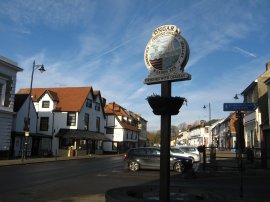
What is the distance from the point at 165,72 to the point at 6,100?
30916 mm

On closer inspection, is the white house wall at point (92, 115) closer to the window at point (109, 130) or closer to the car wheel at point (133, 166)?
the window at point (109, 130)

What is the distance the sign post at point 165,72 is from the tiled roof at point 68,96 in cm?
4355

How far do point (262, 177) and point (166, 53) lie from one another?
45.9 feet

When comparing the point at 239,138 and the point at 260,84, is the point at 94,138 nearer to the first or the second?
the point at 260,84

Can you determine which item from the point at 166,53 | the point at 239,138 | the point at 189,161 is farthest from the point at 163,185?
the point at 189,161

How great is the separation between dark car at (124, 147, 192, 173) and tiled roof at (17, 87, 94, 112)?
1116 inches

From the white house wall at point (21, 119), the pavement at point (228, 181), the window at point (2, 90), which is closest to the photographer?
the pavement at point (228, 181)

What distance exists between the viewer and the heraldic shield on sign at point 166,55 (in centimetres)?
845

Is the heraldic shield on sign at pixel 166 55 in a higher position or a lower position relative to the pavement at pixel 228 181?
higher

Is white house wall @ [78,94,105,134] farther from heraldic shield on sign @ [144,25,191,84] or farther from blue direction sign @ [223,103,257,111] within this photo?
heraldic shield on sign @ [144,25,191,84]

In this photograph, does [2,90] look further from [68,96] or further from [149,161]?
[68,96]

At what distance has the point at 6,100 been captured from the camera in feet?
119

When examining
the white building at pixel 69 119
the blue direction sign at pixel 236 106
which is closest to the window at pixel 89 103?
the white building at pixel 69 119

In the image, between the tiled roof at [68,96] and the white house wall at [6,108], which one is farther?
the tiled roof at [68,96]
